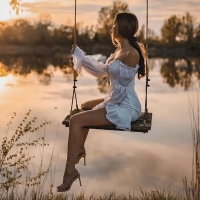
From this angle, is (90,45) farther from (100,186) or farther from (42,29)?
(100,186)

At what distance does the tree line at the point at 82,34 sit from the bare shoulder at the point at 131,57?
35.6 m

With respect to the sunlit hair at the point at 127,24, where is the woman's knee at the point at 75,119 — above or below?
below

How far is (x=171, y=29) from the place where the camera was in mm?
46531

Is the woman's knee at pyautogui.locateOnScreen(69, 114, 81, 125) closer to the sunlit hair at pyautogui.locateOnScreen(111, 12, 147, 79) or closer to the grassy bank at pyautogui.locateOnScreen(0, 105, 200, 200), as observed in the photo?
the grassy bank at pyautogui.locateOnScreen(0, 105, 200, 200)

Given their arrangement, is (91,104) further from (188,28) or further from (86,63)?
(188,28)

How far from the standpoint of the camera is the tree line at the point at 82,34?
41125mm

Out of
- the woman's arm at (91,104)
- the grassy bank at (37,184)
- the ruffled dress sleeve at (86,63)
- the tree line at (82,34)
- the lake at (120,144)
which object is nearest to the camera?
the grassy bank at (37,184)

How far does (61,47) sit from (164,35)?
9.73 meters

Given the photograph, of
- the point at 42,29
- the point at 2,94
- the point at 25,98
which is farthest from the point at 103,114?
the point at 42,29

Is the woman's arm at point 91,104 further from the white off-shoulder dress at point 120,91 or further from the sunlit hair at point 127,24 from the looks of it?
the sunlit hair at point 127,24

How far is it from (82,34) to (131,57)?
3749 centimetres

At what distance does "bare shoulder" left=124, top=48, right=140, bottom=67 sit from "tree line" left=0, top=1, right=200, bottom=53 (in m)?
35.6

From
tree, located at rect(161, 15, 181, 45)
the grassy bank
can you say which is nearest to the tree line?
tree, located at rect(161, 15, 181, 45)

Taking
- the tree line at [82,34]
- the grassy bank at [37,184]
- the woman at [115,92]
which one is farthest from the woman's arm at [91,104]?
the tree line at [82,34]
